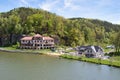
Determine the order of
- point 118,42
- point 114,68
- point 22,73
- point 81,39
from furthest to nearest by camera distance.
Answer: point 81,39, point 118,42, point 114,68, point 22,73

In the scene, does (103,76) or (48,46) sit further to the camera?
→ (48,46)

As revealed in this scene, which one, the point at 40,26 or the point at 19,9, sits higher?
the point at 19,9

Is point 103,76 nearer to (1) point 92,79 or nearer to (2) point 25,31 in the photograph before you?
(1) point 92,79

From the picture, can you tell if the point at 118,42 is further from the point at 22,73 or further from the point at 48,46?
the point at 22,73

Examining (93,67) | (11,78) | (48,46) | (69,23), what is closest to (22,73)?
(11,78)

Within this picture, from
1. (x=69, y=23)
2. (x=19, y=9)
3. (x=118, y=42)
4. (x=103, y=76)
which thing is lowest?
(x=103, y=76)

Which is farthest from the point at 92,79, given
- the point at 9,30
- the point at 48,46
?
the point at 9,30

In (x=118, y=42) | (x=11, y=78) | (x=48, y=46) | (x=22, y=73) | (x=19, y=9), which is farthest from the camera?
(x=19, y=9)
